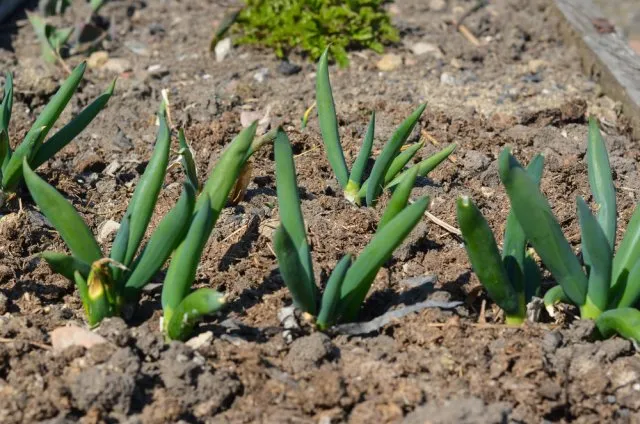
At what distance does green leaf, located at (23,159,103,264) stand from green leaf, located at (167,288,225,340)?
270mm

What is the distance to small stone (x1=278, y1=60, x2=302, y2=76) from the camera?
4320mm

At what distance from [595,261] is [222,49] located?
2.78 metres

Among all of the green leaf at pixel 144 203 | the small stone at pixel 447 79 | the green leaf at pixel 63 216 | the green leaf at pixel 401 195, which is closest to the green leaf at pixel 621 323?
the green leaf at pixel 401 195

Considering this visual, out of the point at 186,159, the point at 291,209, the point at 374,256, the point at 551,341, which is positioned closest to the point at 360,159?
the point at 186,159

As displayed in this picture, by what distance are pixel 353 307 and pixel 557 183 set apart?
1210 mm

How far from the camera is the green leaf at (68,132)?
2.92m

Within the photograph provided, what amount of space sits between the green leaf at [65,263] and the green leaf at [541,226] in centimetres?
102

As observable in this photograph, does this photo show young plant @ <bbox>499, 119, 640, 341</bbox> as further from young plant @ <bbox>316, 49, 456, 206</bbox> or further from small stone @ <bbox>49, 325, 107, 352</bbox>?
small stone @ <bbox>49, 325, 107, 352</bbox>

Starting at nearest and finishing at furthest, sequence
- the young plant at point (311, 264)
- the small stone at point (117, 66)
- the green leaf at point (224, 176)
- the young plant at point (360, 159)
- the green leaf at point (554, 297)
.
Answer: the young plant at point (311, 264) → the green leaf at point (224, 176) → the green leaf at point (554, 297) → the young plant at point (360, 159) → the small stone at point (117, 66)

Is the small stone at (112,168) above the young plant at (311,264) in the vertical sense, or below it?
below

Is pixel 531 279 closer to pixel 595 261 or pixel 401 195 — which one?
pixel 595 261

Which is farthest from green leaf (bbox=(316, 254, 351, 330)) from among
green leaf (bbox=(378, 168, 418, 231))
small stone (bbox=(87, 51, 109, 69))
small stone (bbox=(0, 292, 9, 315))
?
small stone (bbox=(87, 51, 109, 69))

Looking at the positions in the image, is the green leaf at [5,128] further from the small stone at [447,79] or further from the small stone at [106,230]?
the small stone at [447,79]

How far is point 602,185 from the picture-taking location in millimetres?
2471
